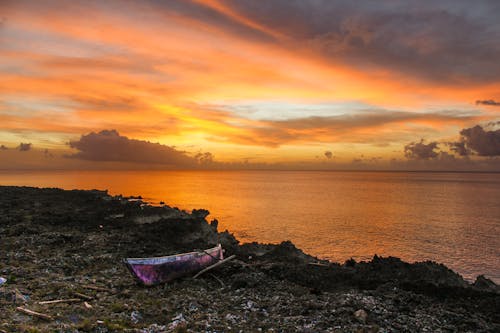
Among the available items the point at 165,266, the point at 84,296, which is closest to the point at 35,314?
the point at 84,296

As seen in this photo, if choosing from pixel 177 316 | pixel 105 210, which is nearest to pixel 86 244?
pixel 177 316

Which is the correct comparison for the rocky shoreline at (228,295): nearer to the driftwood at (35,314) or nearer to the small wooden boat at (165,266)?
the driftwood at (35,314)

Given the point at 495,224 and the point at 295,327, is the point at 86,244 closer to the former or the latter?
the point at 295,327

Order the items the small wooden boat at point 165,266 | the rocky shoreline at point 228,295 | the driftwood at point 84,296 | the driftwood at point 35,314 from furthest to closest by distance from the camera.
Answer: the small wooden boat at point 165,266, the driftwood at point 84,296, the rocky shoreline at point 228,295, the driftwood at point 35,314

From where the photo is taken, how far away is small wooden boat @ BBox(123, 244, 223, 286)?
59.3ft

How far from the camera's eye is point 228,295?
1778 centimetres

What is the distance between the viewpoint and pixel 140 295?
56.0 ft

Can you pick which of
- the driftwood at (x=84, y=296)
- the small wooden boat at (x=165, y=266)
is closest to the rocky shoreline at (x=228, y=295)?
the driftwood at (x=84, y=296)

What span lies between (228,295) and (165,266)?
3933mm

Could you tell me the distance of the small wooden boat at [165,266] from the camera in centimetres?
1808

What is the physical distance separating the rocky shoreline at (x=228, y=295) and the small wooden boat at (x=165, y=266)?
55cm

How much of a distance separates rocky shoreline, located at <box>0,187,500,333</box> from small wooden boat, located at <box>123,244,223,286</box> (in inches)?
21.8

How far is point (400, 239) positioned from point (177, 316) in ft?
133

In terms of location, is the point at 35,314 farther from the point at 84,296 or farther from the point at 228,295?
the point at 228,295
